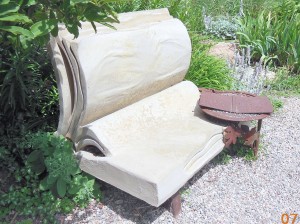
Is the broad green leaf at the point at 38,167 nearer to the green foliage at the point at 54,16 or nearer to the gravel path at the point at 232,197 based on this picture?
the gravel path at the point at 232,197

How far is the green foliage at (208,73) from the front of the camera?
4820 millimetres

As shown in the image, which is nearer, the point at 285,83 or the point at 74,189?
the point at 74,189

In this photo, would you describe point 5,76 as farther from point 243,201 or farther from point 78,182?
point 243,201

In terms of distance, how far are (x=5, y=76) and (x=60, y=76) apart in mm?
529


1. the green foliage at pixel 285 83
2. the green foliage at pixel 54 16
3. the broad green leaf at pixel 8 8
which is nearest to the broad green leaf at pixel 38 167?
the green foliage at pixel 54 16

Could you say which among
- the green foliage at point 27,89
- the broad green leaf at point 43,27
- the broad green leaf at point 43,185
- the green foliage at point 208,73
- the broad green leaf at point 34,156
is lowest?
the green foliage at point 208,73

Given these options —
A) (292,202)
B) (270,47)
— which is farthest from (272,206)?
(270,47)

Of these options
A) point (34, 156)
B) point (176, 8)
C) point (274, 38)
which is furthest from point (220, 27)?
point (34, 156)

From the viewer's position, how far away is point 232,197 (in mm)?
3338

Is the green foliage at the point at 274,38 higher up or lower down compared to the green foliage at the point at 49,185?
lower down

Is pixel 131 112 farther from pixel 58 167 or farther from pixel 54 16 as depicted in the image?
pixel 54 16

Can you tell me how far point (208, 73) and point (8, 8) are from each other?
130 inches

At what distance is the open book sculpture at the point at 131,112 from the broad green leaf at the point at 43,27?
88 cm

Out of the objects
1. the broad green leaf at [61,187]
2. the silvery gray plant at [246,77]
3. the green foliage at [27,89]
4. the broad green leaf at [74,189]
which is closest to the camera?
the broad green leaf at [61,187]
